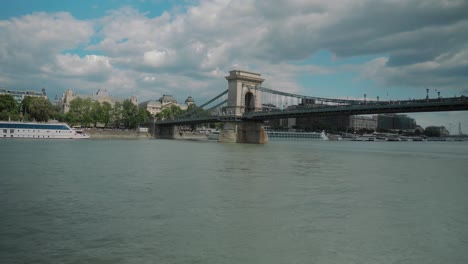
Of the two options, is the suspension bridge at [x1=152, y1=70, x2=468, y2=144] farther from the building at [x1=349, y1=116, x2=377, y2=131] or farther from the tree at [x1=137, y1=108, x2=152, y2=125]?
the building at [x1=349, y1=116, x2=377, y2=131]

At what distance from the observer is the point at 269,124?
453 feet

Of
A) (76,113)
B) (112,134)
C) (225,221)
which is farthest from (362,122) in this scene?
(225,221)

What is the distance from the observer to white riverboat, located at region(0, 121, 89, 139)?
54.7 metres

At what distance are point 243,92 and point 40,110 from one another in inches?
1420

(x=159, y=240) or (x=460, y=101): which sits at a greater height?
(x=460, y=101)

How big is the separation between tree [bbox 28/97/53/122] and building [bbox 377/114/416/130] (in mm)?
147499

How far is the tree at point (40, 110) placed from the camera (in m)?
71.4

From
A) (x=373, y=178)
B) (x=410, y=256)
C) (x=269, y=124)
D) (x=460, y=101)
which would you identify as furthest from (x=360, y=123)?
(x=410, y=256)

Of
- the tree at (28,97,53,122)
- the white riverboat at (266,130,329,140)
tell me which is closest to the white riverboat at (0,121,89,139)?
the tree at (28,97,53,122)

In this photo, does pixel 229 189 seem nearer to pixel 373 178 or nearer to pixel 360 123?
pixel 373 178

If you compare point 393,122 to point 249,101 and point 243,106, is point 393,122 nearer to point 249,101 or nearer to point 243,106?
point 249,101

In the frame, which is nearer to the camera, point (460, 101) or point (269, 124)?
point (460, 101)

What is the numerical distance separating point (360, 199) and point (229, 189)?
13.0ft

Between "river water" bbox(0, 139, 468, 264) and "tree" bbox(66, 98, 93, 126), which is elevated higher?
"tree" bbox(66, 98, 93, 126)
